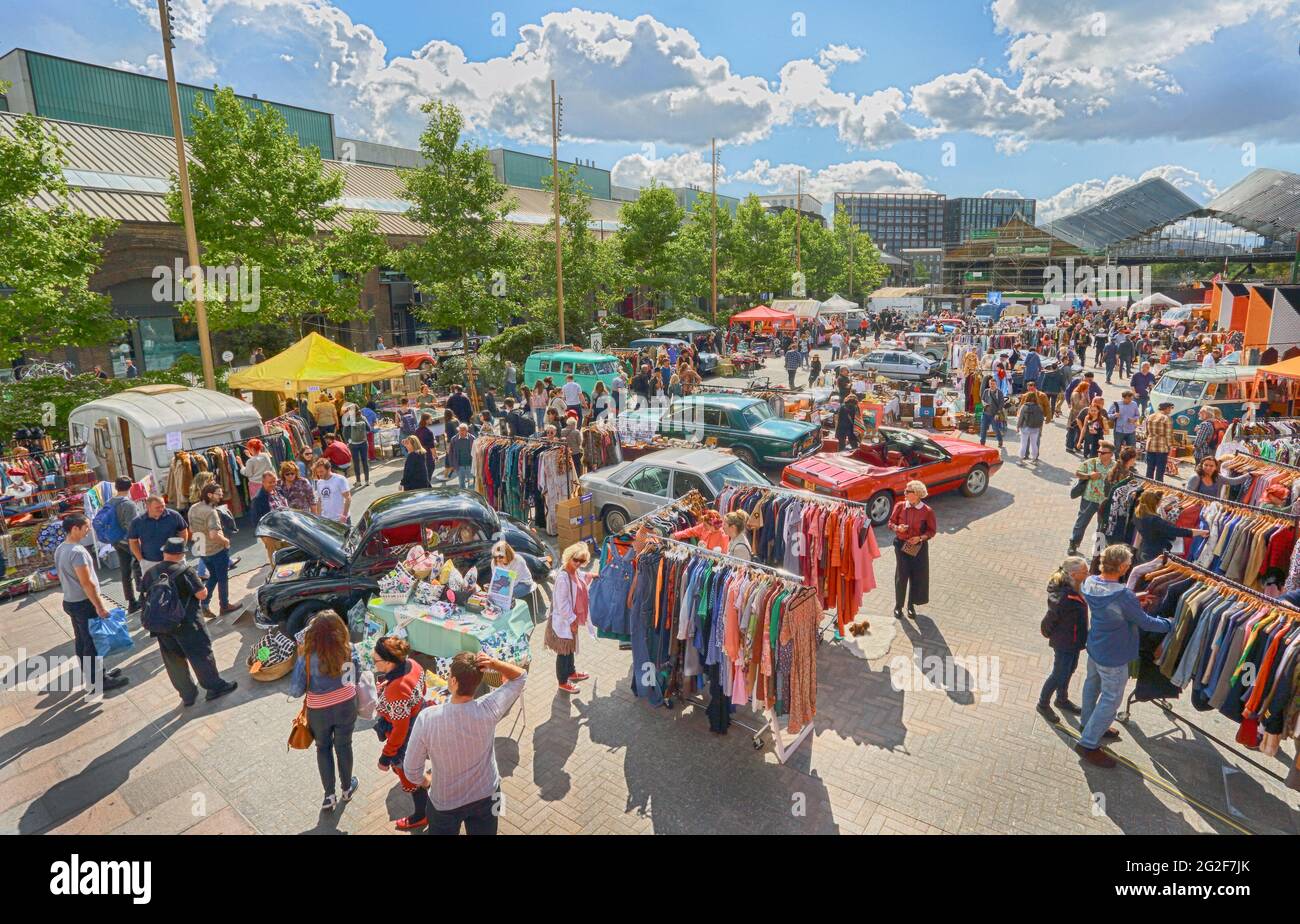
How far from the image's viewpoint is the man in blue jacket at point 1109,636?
19.2 ft

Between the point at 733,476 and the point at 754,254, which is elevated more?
the point at 754,254

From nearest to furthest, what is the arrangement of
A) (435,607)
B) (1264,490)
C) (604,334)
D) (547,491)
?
(435,607) → (1264,490) → (547,491) → (604,334)

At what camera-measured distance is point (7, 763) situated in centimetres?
666

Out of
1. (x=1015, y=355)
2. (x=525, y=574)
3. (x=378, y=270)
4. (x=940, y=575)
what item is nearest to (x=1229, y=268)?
(x=1015, y=355)

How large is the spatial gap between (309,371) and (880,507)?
14.1 m

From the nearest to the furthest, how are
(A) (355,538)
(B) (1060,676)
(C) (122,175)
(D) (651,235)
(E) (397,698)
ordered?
(E) (397,698) → (B) (1060,676) → (A) (355,538) → (C) (122,175) → (D) (651,235)

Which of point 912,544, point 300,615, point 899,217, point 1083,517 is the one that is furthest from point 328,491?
point 899,217

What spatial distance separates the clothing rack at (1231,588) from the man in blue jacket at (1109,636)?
0.59 metres

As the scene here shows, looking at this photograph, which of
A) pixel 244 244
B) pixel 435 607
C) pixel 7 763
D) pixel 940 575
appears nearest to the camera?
pixel 7 763

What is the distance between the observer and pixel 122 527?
9672mm

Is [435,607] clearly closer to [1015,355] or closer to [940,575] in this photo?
[940,575]

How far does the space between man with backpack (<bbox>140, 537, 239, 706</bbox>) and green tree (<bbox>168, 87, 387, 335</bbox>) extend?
52.3 ft

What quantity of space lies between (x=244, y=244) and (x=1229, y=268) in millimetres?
97815

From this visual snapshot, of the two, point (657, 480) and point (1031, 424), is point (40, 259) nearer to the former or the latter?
point (657, 480)
